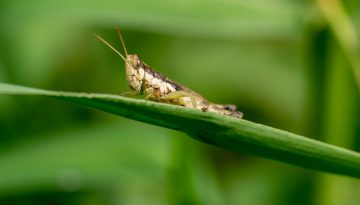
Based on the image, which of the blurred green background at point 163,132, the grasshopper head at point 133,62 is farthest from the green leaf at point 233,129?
the grasshopper head at point 133,62

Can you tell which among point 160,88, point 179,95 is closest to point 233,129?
point 179,95

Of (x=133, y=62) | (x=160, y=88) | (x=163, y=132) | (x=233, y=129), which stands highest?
(x=133, y=62)

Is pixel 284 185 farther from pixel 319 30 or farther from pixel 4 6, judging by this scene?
pixel 4 6

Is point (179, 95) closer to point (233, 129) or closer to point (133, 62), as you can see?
point (133, 62)

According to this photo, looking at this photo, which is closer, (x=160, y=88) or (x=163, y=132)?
(x=160, y=88)

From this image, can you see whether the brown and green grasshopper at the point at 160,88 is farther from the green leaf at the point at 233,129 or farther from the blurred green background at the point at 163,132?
the green leaf at the point at 233,129

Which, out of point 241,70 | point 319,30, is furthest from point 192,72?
point 319,30

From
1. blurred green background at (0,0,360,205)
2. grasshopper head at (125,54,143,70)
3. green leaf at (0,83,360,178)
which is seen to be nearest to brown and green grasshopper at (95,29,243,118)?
grasshopper head at (125,54,143,70)

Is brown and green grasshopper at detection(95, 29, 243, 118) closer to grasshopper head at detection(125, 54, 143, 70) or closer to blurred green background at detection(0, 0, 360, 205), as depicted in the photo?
grasshopper head at detection(125, 54, 143, 70)

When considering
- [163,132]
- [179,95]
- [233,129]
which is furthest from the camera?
[163,132]
